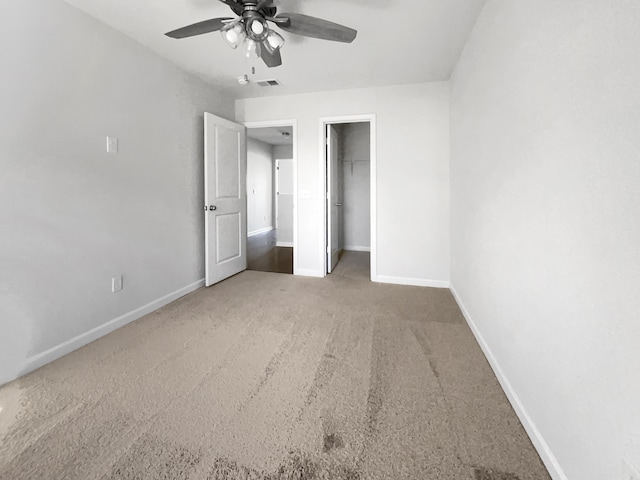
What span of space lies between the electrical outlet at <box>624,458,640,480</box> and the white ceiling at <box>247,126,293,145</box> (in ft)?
18.8

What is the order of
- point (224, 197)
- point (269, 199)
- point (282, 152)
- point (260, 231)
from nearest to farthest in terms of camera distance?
→ point (224, 197) → point (260, 231) → point (282, 152) → point (269, 199)

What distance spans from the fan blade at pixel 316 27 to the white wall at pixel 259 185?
5874mm

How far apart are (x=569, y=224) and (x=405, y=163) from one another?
2.76 meters

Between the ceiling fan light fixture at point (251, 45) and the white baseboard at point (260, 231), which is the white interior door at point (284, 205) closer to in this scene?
the white baseboard at point (260, 231)

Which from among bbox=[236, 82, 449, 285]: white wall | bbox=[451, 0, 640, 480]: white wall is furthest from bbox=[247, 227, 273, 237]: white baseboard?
bbox=[451, 0, 640, 480]: white wall

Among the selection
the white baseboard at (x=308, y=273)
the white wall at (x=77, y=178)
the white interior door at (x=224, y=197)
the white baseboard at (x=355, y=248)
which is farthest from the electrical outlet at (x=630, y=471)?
the white baseboard at (x=355, y=248)

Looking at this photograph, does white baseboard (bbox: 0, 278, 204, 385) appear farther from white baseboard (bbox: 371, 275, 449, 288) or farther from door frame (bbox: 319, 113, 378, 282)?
white baseboard (bbox: 371, 275, 449, 288)

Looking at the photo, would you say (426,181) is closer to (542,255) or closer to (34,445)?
(542,255)

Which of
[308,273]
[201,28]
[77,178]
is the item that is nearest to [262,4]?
[201,28]

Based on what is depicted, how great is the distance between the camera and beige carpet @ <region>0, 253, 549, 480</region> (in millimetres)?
1224

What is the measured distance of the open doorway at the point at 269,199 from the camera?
18.2 ft

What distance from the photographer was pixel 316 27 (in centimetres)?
186

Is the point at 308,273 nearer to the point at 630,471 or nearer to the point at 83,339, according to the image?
the point at 83,339

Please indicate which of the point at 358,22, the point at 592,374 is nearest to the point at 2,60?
the point at 358,22
